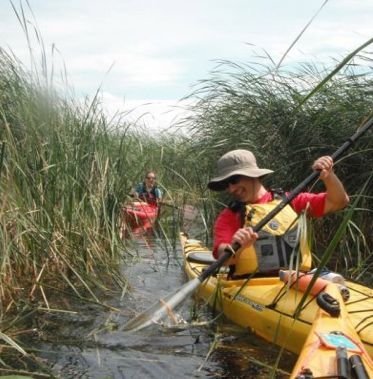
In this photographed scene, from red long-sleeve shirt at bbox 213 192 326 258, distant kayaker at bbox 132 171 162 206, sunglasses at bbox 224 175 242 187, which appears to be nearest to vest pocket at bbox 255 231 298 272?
red long-sleeve shirt at bbox 213 192 326 258

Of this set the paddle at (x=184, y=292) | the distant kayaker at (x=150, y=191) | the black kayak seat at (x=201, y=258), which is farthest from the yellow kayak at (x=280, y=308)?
the distant kayaker at (x=150, y=191)

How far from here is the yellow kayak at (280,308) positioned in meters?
3.27

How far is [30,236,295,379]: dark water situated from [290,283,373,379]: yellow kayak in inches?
16.2

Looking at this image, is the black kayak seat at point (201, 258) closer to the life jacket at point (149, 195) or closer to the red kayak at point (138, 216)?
the red kayak at point (138, 216)

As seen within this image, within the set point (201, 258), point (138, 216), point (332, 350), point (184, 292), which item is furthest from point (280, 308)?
point (138, 216)

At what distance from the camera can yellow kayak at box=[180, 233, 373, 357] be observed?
3.27 m

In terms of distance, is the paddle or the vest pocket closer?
the paddle

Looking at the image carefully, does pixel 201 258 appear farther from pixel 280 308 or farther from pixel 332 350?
pixel 332 350

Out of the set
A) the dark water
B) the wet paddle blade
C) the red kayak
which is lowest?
the dark water

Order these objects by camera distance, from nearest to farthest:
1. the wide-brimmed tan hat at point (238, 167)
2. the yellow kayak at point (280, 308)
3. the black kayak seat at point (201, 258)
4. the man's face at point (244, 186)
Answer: the yellow kayak at point (280, 308) < the wide-brimmed tan hat at point (238, 167) < the man's face at point (244, 186) < the black kayak seat at point (201, 258)

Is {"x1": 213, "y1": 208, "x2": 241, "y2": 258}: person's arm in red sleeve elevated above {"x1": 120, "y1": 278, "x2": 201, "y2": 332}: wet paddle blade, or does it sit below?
above

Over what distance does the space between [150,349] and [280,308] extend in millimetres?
844

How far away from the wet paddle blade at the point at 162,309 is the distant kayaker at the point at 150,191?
7.76 feet

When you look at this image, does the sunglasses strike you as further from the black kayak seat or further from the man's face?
the black kayak seat
